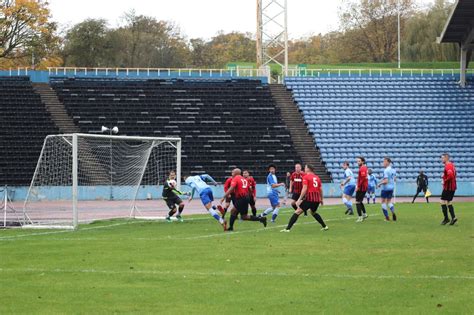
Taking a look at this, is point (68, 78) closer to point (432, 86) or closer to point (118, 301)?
point (432, 86)

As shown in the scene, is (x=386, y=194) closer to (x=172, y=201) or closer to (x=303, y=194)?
(x=303, y=194)

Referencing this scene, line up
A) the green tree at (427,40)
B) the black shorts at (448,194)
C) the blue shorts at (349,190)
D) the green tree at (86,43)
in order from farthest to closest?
the green tree at (86,43) → the green tree at (427,40) → the blue shorts at (349,190) → the black shorts at (448,194)

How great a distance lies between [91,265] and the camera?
56.1 feet

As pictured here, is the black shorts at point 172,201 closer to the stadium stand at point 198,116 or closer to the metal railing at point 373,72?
the stadium stand at point 198,116

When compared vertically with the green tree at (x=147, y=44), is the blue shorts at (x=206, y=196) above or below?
below

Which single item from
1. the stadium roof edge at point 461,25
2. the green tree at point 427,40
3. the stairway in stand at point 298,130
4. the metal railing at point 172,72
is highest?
the green tree at point 427,40

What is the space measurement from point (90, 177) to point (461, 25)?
107 ft

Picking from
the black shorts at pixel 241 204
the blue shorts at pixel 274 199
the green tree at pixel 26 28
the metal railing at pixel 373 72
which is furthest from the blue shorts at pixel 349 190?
the green tree at pixel 26 28

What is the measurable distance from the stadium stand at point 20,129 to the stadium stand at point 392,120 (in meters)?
17.8

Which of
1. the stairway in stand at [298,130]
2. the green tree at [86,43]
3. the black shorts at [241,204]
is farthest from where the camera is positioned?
the green tree at [86,43]

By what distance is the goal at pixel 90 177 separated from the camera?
30.5 m

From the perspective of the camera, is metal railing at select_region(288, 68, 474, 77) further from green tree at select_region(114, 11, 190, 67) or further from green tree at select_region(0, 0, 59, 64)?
green tree at select_region(114, 11, 190, 67)

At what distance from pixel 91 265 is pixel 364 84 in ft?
166

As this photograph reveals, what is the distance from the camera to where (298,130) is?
199 ft
